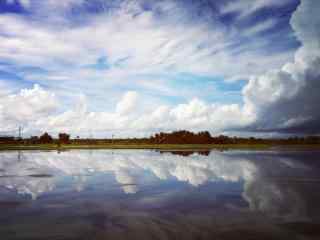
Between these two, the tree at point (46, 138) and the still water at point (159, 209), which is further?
the tree at point (46, 138)

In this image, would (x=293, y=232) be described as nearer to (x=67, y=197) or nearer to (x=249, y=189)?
(x=249, y=189)

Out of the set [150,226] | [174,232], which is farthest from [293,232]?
[150,226]

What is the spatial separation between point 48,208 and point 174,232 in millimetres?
6097

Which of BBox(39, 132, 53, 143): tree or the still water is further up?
BBox(39, 132, 53, 143): tree

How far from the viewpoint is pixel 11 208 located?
11.8 meters

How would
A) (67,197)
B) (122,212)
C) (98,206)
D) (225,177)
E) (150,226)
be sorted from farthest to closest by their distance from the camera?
(225,177) → (67,197) → (98,206) → (122,212) → (150,226)

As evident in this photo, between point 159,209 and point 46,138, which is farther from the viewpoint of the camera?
point 46,138

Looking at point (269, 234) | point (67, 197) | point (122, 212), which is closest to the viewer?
point (269, 234)

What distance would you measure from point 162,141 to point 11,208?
483 feet

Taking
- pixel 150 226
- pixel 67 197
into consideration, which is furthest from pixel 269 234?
pixel 67 197

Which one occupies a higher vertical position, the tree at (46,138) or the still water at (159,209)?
the tree at (46,138)

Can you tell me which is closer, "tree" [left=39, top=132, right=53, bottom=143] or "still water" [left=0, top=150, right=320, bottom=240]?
"still water" [left=0, top=150, right=320, bottom=240]

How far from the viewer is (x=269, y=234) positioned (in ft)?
28.4

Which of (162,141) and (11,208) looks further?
(162,141)
